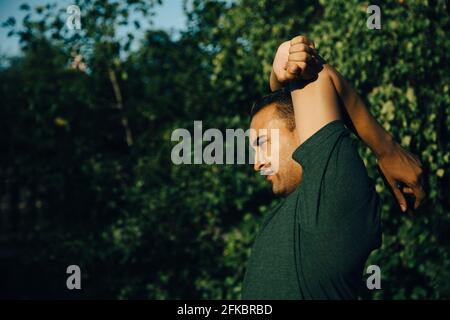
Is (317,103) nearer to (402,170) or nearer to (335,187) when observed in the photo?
(335,187)

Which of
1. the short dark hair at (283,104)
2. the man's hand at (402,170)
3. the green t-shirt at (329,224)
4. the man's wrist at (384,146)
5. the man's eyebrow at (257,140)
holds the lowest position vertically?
the green t-shirt at (329,224)

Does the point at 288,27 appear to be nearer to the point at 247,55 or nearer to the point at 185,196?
the point at 247,55

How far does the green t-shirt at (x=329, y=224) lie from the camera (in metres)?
1.13

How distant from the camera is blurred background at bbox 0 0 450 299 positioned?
399 centimetres

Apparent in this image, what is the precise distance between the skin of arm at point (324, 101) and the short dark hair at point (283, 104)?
0.68 feet

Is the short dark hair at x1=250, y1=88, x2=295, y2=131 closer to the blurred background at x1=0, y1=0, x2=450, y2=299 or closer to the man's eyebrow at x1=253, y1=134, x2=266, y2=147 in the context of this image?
the man's eyebrow at x1=253, y1=134, x2=266, y2=147

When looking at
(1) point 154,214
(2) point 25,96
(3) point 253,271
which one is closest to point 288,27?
(1) point 154,214

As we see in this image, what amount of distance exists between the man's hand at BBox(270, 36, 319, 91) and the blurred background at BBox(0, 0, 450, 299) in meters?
2.87

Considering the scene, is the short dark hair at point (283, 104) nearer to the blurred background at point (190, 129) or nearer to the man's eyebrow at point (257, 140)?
A: the man's eyebrow at point (257, 140)

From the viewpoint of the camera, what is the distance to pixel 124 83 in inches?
245

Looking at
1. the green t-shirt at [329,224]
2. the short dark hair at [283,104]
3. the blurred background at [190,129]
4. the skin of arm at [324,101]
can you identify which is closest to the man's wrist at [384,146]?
the skin of arm at [324,101]

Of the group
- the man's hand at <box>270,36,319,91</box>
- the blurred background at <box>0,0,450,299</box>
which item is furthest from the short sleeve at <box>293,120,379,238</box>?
the blurred background at <box>0,0,450,299</box>

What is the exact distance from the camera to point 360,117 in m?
1.26

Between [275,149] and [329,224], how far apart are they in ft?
1.22
